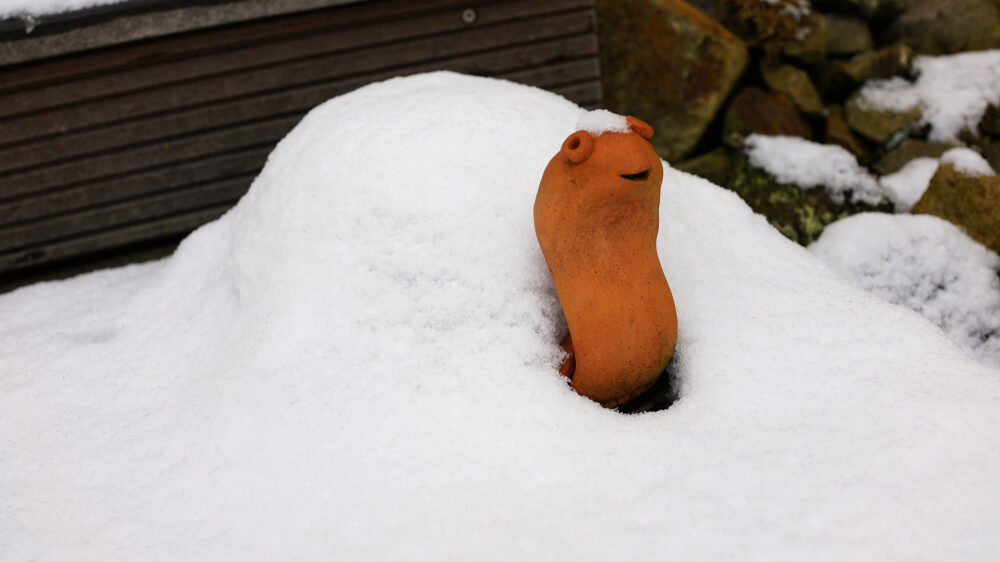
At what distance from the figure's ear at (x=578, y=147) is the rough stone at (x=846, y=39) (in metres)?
3.81

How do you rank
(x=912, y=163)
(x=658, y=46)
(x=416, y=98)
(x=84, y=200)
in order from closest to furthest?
(x=416, y=98)
(x=84, y=200)
(x=912, y=163)
(x=658, y=46)

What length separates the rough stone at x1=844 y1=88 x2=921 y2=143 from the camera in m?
3.98

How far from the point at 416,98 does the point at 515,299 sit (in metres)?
0.81

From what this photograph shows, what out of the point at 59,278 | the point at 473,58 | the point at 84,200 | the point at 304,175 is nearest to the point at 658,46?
the point at 473,58

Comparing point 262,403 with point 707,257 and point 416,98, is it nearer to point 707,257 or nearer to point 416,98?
point 416,98

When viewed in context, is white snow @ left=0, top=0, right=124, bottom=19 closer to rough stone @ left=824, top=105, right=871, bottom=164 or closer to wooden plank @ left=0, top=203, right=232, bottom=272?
wooden plank @ left=0, top=203, right=232, bottom=272

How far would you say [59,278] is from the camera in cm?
323

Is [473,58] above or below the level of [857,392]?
above

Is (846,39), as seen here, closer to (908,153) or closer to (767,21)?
(767,21)

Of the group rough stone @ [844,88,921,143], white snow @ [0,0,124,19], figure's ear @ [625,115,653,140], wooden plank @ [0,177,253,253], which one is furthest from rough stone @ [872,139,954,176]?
white snow @ [0,0,124,19]

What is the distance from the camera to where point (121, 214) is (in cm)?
315

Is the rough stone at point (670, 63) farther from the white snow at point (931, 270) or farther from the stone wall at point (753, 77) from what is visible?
the white snow at point (931, 270)

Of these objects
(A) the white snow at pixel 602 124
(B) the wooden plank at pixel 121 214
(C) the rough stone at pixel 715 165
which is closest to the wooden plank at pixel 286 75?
(B) the wooden plank at pixel 121 214

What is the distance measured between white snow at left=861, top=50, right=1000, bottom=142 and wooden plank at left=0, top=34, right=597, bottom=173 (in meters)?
2.02
